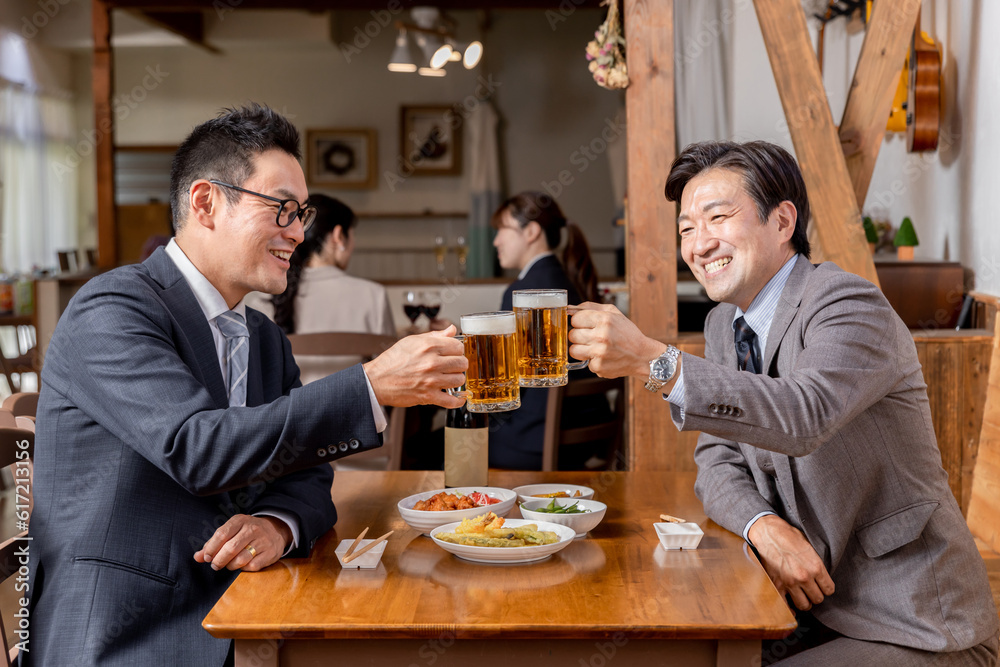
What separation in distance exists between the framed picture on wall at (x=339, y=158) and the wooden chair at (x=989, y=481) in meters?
8.15

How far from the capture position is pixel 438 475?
2.08 metres

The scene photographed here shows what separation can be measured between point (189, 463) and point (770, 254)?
1.18m

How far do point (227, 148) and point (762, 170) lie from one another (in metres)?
1.07

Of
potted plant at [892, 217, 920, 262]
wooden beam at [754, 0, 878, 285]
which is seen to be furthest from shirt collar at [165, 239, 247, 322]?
potted plant at [892, 217, 920, 262]

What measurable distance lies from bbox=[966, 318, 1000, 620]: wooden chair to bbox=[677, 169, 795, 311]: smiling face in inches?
43.3

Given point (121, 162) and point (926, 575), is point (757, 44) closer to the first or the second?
point (926, 575)

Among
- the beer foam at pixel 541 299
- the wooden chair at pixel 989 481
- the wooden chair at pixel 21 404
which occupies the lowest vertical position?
the wooden chair at pixel 989 481

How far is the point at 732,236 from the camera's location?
175cm

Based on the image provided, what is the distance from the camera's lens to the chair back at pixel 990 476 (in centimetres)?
239

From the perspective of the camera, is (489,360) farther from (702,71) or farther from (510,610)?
(702,71)

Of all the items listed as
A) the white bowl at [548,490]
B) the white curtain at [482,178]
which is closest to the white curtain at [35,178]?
the white curtain at [482,178]

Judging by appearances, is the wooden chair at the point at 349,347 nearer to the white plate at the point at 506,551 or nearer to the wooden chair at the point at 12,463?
the wooden chair at the point at 12,463

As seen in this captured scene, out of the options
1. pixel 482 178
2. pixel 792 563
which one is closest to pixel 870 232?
pixel 792 563

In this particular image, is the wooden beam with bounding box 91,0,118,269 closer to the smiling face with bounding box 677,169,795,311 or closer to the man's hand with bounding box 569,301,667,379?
the smiling face with bounding box 677,169,795,311
